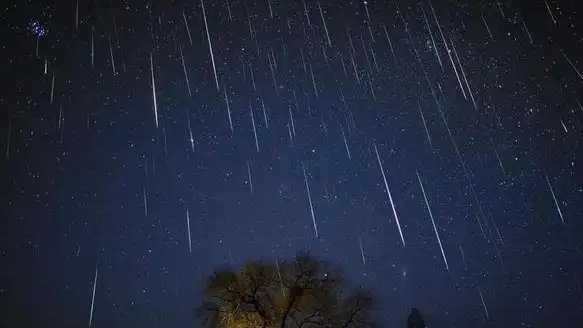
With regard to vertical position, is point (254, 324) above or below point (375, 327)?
above

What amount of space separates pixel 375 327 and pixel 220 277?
26.2 feet

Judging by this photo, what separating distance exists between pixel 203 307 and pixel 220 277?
150 cm

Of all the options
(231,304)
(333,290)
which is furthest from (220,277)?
(333,290)

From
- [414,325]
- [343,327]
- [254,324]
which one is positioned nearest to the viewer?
[254,324]

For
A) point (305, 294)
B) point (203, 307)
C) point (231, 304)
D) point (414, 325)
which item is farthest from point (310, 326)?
point (414, 325)

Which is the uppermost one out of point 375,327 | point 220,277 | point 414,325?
point 220,277

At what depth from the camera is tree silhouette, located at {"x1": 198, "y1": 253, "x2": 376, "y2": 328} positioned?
16.8 m

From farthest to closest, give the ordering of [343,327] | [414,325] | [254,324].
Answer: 1. [414,325]
2. [343,327]
3. [254,324]

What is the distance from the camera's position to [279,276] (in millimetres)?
17500

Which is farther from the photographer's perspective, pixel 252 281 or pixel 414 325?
pixel 414 325

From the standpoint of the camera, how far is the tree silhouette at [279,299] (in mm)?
16812

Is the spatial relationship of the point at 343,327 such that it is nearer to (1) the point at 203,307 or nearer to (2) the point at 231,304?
(2) the point at 231,304

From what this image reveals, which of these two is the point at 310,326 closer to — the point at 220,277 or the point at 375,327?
the point at 375,327

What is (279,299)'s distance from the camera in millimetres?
17156
